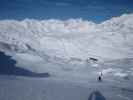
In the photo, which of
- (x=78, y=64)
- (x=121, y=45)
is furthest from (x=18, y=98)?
(x=121, y=45)

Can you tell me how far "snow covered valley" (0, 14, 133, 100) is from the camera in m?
4.31

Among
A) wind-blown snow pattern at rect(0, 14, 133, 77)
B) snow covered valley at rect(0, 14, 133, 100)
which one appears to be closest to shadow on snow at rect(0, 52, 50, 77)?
snow covered valley at rect(0, 14, 133, 100)

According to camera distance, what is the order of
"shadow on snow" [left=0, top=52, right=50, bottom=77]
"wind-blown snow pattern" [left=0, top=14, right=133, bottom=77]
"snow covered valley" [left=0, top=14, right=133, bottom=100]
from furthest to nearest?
"wind-blown snow pattern" [left=0, top=14, right=133, bottom=77] → "shadow on snow" [left=0, top=52, right=50, bottom=77] → "snow covered valley" [left=0, top=14, right=133, bottom=100]

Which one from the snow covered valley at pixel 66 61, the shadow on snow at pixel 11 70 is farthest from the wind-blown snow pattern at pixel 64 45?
the shadow on snow at pixel 11 70

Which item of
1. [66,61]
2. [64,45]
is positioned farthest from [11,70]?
[64,45]

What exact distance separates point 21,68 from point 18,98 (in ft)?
8.94

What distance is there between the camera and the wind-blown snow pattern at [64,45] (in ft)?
22.5

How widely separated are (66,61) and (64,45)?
30.1 inches

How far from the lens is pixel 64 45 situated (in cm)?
764

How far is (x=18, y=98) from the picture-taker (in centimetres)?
345

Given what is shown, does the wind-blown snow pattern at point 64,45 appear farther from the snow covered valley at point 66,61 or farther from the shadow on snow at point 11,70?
the shadow on snow at point 11,70

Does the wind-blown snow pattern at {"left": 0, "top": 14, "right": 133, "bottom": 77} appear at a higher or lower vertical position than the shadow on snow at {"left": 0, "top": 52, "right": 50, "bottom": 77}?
higher

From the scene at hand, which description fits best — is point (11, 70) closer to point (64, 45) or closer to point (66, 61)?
point (66, 61)

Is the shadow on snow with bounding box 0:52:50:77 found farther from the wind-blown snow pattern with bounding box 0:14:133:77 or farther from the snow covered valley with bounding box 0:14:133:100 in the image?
the wind-blown snow pattern with bounding box 0:14:133:77
